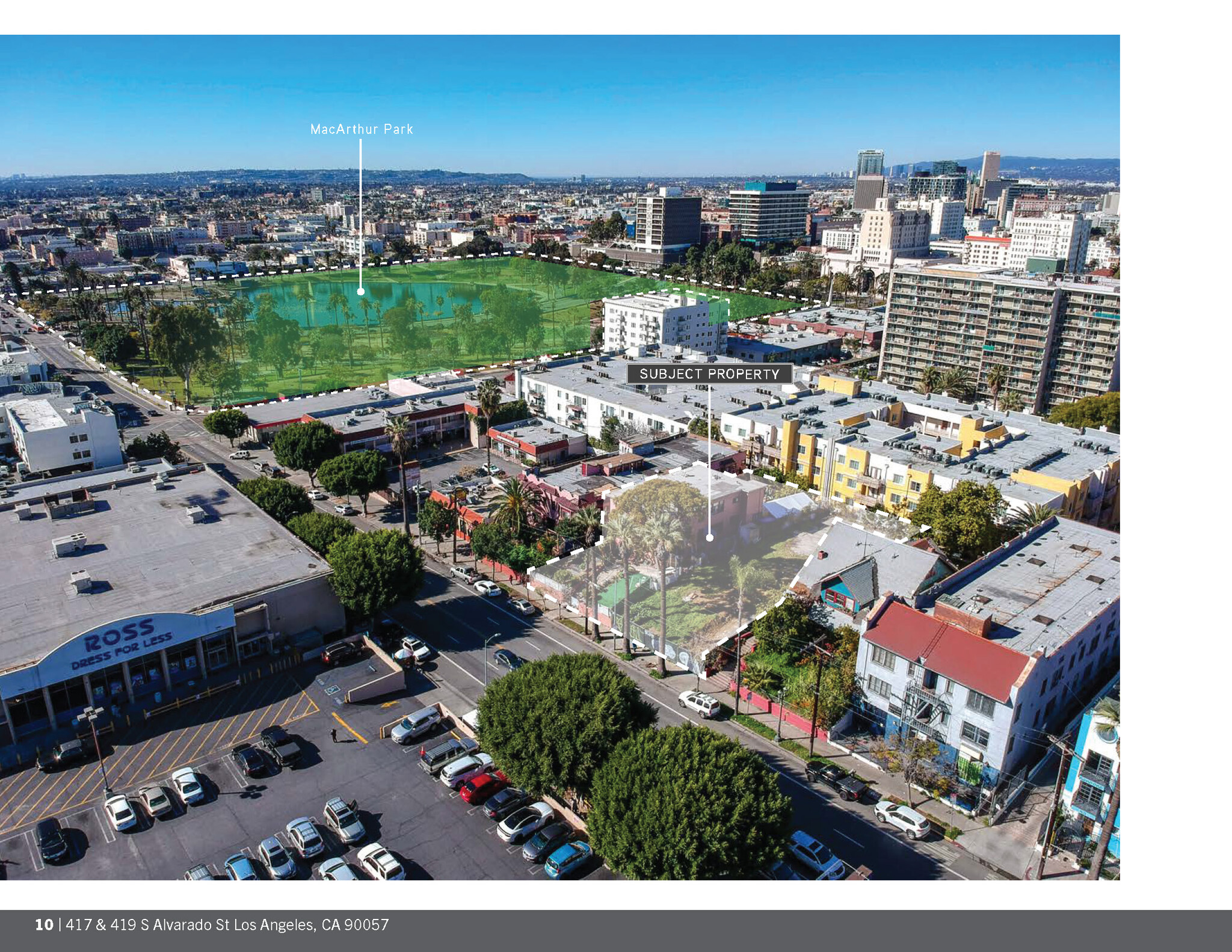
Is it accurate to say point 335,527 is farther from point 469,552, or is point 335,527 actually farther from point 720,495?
point 720,495

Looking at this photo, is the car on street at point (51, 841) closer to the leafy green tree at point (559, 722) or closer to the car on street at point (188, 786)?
the car on street at point (188, 786)

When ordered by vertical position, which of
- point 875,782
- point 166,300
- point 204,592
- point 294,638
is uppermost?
point 166,300

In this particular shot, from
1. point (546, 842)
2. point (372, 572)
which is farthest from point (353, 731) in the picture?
point (546, 842)

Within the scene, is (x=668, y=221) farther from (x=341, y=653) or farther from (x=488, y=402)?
(x=341, y=653)

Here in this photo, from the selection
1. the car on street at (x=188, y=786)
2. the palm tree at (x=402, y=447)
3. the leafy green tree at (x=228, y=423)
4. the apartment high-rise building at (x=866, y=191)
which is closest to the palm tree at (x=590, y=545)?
the palm tree at (x=402, y=447)

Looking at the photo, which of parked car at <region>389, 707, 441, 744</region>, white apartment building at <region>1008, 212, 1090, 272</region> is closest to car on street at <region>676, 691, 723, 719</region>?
parked car at <region>389, 707, 441, 744</region>

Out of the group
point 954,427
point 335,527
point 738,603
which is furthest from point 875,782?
point 954,427
